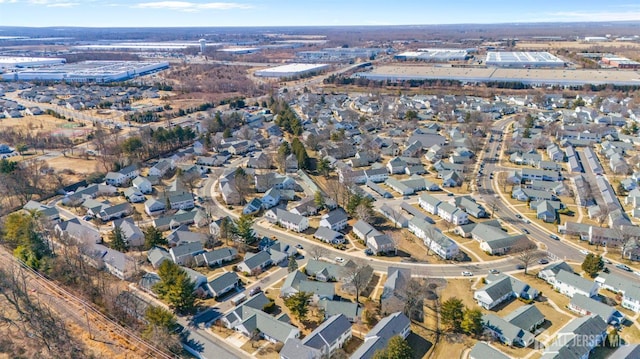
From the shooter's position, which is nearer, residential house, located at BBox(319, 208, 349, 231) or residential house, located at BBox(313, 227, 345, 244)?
residential house, located at BBox(313, 227, 345, 244)

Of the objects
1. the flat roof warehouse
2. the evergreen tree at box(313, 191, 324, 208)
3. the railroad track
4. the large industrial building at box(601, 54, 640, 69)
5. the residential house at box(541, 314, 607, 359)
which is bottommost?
the railroad track

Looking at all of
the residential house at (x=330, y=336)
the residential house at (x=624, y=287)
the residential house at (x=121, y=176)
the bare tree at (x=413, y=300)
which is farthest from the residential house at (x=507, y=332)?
the residential house at (x=121, y=176)

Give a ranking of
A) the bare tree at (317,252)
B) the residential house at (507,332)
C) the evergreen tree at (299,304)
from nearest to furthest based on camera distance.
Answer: the residential house at (507,332), the evergreen tree at (299,304), the bare tree at (317,252)

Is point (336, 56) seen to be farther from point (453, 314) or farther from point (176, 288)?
point (453, 314)

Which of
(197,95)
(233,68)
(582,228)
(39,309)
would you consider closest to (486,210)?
A: (582,228)

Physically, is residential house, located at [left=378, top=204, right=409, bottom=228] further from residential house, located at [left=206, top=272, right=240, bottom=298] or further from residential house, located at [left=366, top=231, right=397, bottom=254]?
residential house, located at [left=206, top=272, right=240, bottom=298]

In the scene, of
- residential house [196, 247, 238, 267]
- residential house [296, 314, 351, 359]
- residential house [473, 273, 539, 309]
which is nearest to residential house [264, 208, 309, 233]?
residential house [196, 247, 238, 267]

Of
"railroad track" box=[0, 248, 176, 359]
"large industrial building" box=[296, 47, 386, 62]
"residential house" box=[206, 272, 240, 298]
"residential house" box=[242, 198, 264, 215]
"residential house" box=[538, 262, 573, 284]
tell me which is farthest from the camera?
"large industrial building" box=[296, 47, 386, 62]

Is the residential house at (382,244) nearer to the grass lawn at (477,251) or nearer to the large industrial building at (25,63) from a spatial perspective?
the grass lawn at (477,251)
